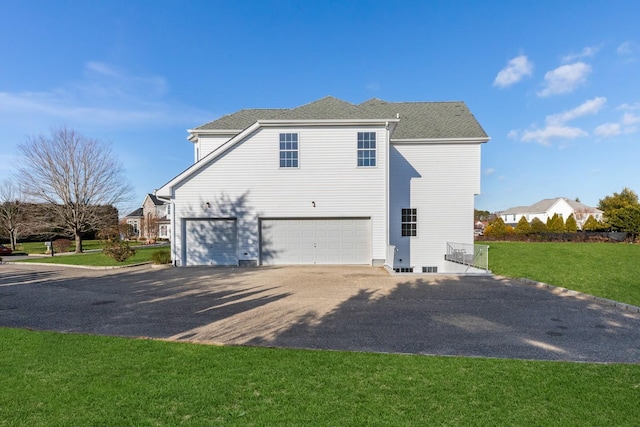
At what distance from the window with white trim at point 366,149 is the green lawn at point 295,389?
12.1 meters

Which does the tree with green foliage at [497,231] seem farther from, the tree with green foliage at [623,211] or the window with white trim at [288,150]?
the window with white trim at [288,150]

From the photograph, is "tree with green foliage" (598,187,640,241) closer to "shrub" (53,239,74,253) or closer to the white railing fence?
the white railing fence

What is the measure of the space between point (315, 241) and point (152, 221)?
133 ft

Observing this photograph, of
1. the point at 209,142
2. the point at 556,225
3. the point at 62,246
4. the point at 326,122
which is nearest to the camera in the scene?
the point at 326,122

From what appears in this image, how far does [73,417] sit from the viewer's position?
329cm

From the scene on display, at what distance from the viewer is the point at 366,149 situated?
52.6 ft

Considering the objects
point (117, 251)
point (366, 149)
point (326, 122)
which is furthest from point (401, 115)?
point (117, 251)

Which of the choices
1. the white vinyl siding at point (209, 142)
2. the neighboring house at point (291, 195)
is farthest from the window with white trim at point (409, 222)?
the white vinyl siding at point (209, 142)

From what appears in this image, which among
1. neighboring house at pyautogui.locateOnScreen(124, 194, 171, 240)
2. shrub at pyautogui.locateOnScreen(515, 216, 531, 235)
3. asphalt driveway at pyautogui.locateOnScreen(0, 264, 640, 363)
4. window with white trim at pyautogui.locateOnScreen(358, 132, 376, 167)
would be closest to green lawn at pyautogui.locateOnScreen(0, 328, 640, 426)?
asphalt driveway at pyautogui.locateOnScreen(0, 264, 640, 363)

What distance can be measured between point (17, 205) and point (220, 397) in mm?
41465

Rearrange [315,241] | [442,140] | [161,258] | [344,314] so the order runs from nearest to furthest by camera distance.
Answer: [344,314] → [315,241] → [161,258] → [442,140]

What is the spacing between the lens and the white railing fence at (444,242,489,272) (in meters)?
13.9

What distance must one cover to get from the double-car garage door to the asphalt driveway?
359cm

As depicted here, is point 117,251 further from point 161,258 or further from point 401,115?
point 401,115
